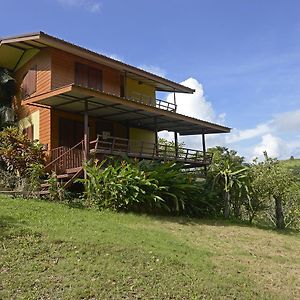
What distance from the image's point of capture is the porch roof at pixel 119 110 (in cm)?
1817

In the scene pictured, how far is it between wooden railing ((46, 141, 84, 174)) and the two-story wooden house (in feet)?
0.06

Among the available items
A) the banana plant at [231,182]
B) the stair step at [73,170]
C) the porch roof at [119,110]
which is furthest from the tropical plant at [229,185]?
the stair step at [73,170]

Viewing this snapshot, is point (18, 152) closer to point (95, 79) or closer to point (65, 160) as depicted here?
point (65, 160)

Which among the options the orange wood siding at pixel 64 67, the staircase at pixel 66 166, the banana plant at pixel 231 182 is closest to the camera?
the staircase at pixel 66 166

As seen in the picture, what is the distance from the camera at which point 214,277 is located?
9.83 m

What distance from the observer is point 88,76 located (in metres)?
23.1

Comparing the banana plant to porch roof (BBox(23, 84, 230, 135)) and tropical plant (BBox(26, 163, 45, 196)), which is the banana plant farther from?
tropical plant (BBox(26, 163, 45, 196))

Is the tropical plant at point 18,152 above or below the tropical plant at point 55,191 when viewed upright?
above

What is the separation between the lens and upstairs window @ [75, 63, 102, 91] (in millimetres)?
22656

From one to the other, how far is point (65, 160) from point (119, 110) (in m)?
3.98

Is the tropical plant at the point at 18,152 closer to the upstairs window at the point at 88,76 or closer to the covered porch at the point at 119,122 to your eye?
the covered porch at the point at 119,122

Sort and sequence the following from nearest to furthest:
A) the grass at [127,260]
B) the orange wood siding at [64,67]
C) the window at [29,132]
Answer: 1. the grass at [127,260]
2. the orange wood siding at [64,67]
3. the window at [29,132]

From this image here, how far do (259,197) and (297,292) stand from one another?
33.6 feet

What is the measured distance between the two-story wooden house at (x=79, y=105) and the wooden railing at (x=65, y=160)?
0.06ft
